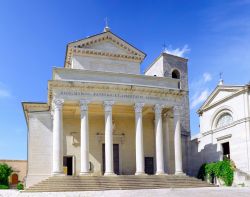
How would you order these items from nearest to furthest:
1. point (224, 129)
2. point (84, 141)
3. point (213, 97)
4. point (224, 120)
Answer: point (84, 141) → point (224, 129) → point (224, 120) → point (213, 97)

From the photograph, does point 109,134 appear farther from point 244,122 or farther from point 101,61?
point 244,122

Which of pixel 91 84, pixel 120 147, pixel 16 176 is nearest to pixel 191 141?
pixel 120 147

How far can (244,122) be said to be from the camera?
29.9 meters

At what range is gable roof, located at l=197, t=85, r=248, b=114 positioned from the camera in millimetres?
31247

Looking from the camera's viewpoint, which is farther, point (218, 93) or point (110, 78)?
point (218, 93)

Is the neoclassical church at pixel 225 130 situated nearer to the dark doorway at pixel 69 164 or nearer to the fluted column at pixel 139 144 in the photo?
the fluted column at pixel 139 144

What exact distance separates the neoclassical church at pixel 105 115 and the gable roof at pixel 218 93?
13.3ft

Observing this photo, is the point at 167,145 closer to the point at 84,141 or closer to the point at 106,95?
the point at 106,95

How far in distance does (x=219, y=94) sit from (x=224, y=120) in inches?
95.0

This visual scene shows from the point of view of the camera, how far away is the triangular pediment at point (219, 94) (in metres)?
31.7

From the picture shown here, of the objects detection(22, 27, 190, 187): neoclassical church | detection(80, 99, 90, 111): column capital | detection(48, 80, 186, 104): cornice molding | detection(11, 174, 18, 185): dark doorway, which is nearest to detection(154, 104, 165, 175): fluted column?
detection(22, 27, 190, 187): neoclassical church

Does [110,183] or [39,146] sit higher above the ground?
[39,146]

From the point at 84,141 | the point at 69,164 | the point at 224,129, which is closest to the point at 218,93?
the point at 224,129

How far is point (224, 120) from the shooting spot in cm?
3356
